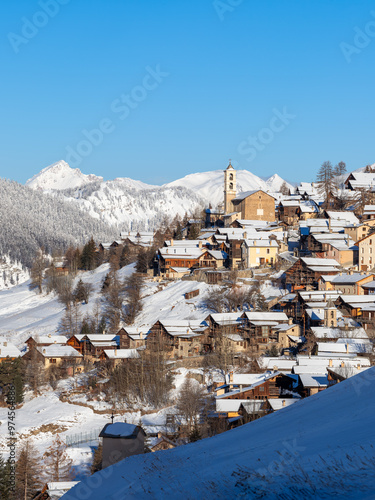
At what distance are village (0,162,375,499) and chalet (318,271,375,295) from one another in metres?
0.08

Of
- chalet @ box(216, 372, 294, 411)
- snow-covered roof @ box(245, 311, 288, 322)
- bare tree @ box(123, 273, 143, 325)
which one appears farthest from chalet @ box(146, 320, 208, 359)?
chalet @ box(216, 372, 294, 411)

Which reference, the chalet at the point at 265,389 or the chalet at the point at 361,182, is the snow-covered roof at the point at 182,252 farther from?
the chalet at the point at 265,389

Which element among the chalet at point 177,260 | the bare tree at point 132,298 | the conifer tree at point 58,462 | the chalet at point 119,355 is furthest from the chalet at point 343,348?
the chalet at point 177,260

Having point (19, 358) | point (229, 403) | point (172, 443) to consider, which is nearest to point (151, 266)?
point (19, 358)

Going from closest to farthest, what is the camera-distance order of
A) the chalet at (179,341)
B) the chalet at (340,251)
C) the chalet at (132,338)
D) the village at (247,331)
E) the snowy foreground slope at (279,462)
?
the snowy foreground slope at (279,462)
the village at (247,331)
the chalet at (179,341)
the chalet at (132,338)
the chalet at (340,251)

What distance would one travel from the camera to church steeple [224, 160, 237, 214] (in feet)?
252

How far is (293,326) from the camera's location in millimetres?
45656

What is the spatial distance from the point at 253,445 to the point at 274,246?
4820cm

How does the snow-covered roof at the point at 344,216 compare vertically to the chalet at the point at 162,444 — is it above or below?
above

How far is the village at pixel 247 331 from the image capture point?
35031mm

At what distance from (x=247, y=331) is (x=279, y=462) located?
36341 mm

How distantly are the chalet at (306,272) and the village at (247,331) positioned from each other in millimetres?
85

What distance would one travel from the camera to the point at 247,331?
45.6m

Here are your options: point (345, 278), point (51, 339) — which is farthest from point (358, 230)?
point (51, 339)
